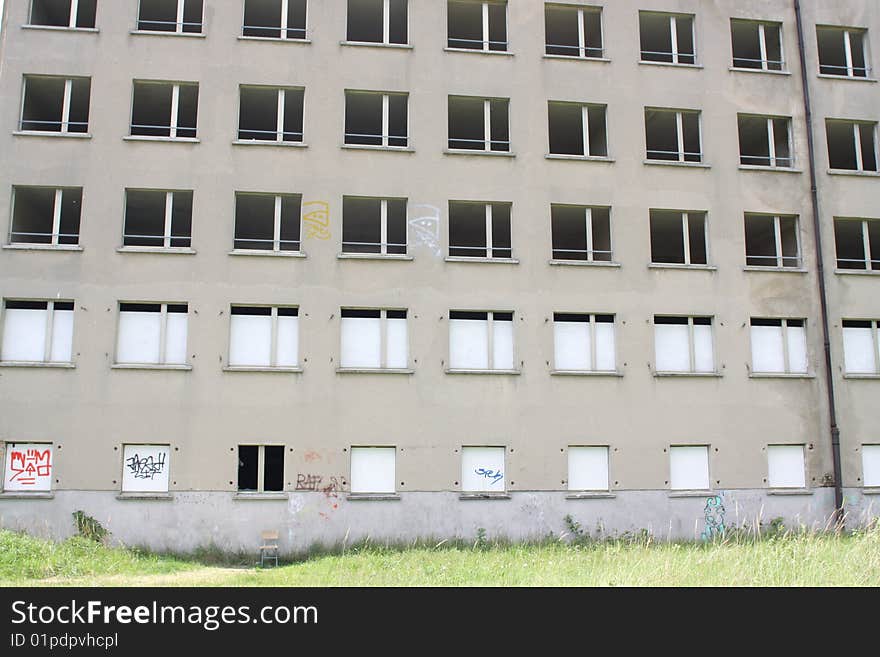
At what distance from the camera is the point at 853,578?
12273 mm

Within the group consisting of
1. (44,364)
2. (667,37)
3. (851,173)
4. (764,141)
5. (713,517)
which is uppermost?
(667,37)

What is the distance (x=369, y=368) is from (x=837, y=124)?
16.3 meters

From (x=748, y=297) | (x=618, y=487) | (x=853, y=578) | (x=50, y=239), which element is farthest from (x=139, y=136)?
(x=853, y=578)

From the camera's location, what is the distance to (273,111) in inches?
918

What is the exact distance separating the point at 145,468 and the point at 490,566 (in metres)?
9.13

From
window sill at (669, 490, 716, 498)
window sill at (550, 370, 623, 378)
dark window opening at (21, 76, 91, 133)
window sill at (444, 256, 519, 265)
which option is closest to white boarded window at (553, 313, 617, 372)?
window sill at (550, 370, 623, 378)

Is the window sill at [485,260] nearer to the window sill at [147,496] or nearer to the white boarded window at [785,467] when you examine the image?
the white boarded window at [785,467]

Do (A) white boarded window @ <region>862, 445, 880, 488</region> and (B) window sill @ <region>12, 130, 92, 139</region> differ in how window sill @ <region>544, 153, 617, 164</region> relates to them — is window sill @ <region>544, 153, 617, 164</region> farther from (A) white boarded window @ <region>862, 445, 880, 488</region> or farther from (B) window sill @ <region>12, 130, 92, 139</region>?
(B) window sill @ <region>12, 130, 92, 139</region>

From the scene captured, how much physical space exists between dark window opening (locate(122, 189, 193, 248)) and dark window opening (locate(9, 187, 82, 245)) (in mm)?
1368

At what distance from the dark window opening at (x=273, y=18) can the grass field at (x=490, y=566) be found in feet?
47.6

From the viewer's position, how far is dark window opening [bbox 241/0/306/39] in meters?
23.6

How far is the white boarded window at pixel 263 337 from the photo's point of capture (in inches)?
845

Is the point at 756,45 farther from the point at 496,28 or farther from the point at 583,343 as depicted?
the point at 583,343

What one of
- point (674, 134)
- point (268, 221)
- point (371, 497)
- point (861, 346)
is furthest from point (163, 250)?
point (861, 346)
